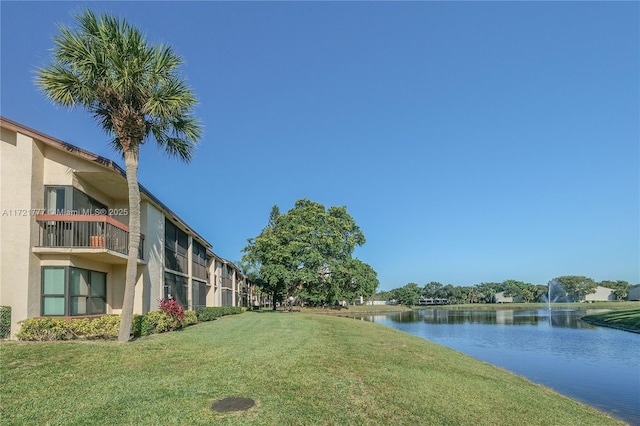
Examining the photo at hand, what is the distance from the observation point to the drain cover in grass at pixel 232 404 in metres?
6.53

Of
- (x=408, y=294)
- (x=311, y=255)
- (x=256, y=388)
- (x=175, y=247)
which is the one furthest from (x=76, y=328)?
(x=408, y=294)

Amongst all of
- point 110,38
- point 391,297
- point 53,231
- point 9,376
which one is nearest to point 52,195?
point 53,231

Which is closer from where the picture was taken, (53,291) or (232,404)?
(232,404)

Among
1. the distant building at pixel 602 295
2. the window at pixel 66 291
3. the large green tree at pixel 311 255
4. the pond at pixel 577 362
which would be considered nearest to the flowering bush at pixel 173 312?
the window at pixel 66 291

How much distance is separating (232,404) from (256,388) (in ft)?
3.24

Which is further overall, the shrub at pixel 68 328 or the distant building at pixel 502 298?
the distant building at pixel 502 298

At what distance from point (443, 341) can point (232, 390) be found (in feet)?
66.3

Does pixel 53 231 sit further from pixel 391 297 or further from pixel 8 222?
pixel 391 297

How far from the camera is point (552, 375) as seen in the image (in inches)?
585

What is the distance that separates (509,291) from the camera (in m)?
145

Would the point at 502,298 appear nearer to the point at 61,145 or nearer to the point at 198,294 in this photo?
the point at 198,294

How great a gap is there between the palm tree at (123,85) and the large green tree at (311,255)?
25.5 metres

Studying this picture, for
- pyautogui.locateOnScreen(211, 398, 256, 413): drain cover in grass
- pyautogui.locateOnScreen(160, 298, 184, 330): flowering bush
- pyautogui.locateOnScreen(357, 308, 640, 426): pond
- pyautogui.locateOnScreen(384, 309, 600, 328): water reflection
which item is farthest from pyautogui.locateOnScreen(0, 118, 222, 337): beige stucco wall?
pyautogui.locateOnScreen(384, 309, 600, 328): water reflection

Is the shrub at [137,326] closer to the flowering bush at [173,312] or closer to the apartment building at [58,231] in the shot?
the apartment building at [58,231]
